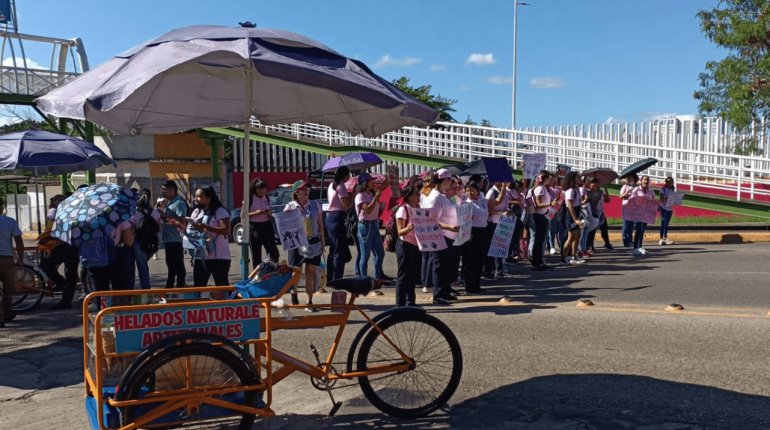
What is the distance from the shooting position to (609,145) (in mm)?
24203

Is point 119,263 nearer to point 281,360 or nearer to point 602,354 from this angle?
point 281,360

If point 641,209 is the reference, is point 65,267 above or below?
below

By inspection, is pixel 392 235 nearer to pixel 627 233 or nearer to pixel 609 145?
pixel 627 233

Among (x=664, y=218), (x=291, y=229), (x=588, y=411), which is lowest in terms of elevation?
(x=588, y=411)

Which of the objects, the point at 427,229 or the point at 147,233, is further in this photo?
the point at 147,233

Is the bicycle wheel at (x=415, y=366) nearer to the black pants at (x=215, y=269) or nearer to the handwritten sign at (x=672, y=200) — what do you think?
the black pants at (x=215, y=269)

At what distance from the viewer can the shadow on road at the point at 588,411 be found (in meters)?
4.85

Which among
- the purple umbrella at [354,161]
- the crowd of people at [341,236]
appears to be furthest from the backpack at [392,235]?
the purple umbrella at [354,161]

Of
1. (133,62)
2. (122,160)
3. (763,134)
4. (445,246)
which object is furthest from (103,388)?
(763,134)

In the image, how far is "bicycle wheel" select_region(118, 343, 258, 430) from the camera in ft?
13.7

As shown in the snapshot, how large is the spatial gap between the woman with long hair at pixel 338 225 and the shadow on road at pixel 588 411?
16.4ft

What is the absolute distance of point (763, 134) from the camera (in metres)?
23.4

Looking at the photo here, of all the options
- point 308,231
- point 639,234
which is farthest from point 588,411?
point 639,234

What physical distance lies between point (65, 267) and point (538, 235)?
8.12 meters
